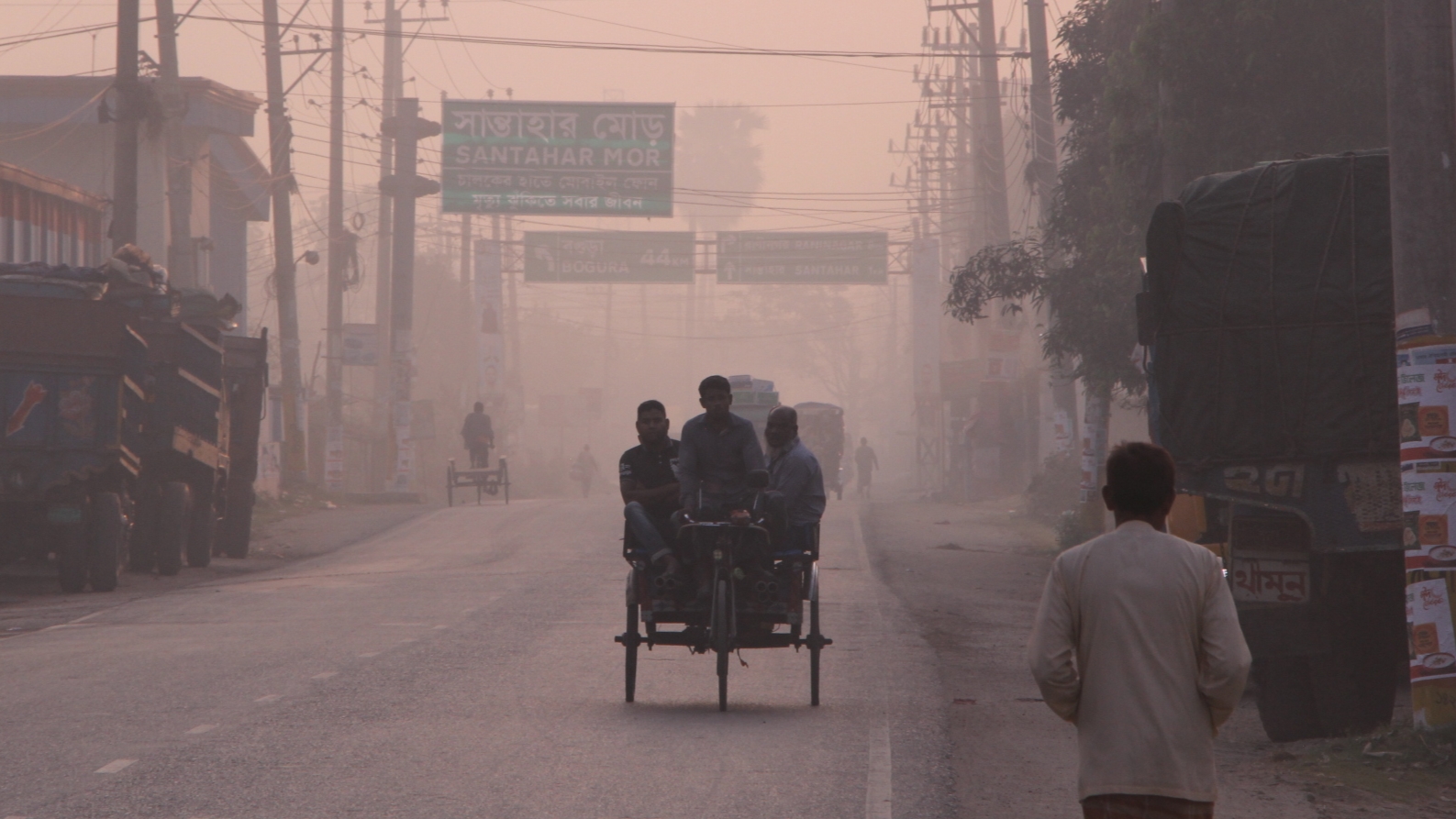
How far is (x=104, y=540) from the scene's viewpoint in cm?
1831

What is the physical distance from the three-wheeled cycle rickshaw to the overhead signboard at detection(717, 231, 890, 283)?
139 feet

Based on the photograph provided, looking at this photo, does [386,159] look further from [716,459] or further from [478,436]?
[716,459]

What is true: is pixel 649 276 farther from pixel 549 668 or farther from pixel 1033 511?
pixel 549 668

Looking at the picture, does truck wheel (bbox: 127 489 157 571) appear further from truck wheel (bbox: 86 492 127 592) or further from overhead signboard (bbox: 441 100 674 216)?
overhead signboard (bbox: 441 100 674 216)

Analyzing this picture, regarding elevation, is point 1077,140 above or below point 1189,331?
above

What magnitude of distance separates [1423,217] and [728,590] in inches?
169

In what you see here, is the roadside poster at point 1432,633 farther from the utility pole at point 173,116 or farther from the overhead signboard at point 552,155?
the overhead signboard at point 552,155

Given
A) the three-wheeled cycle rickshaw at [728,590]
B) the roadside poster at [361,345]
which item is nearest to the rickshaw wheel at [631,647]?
Answer: the three-wheeled cycle rickshaw at [728,590]

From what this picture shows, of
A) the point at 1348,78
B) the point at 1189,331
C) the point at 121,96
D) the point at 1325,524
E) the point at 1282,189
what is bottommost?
the point at 1325,524

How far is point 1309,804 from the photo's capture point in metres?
7.74

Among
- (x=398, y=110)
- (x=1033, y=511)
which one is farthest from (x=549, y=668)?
(x=398, y=110)

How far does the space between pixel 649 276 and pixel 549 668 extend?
40870mm

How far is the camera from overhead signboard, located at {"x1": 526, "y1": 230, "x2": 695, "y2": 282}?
5231 centimetres

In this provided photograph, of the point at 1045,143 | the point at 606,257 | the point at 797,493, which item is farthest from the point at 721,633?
the point at 606,257
